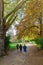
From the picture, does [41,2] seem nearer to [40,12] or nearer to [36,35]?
[40,12]

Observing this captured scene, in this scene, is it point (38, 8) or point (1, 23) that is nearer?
point (1, 23)

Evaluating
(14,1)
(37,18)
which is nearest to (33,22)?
(37,18)

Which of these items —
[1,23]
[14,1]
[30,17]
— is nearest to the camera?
[1,23]

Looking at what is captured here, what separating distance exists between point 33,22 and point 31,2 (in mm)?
2887

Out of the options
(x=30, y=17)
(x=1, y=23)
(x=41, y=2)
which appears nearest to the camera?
(x=1, y=23)

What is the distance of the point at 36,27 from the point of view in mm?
29859

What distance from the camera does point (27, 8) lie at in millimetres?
28812

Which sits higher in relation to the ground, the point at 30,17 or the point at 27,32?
the point at 30,17

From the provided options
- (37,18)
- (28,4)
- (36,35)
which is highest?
(28,4)

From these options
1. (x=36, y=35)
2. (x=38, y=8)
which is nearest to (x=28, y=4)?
(x=38, y=8)

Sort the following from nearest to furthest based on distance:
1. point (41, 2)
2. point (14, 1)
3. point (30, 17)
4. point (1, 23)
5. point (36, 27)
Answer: point (1, 23)
point (41, 2)
point (30, 17)
point (36, 27)
point (14, 1)

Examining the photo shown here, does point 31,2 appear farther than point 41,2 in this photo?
Yes

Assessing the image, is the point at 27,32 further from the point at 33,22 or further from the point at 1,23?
the point at 1,23

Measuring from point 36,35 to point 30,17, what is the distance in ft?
12.6
